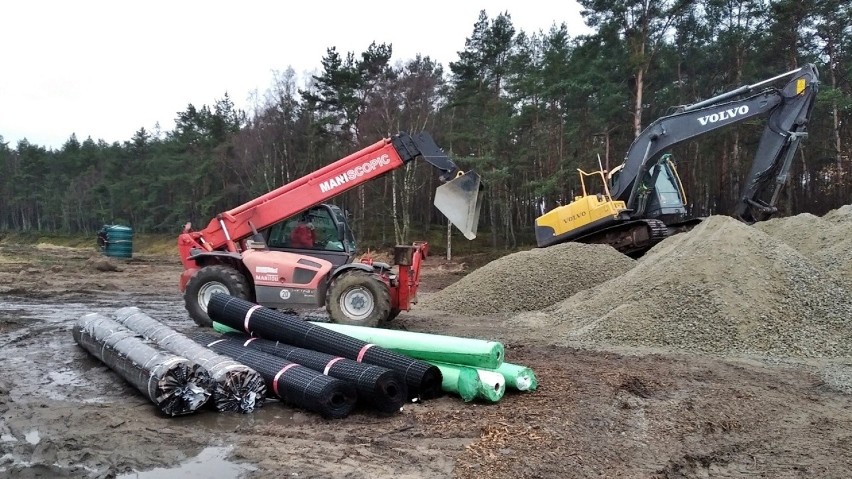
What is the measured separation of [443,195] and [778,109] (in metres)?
8.34

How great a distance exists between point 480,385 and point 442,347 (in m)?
0.66

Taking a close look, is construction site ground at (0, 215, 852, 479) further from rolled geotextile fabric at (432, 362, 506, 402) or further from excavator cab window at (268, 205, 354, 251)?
excavator cab window at (268, 205, 354, 251)

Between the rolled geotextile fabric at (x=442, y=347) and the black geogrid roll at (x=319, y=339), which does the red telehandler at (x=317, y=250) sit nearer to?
the black geogrid roll at (x=319, y=339)

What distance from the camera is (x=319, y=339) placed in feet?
20.4

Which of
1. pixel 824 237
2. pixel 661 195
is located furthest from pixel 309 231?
pixel 661 195

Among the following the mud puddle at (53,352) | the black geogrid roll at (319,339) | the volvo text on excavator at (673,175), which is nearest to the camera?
the black geogrid roll at (319,339)

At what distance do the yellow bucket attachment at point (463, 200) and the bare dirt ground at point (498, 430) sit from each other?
8.81 ft

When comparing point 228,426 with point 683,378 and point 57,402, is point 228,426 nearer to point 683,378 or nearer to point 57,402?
point 57,402

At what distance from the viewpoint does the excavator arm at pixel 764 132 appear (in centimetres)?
1277

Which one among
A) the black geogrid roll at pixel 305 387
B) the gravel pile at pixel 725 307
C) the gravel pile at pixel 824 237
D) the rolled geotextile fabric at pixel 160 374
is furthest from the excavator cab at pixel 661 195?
the rolled geotextile fabric at pixel 160 374

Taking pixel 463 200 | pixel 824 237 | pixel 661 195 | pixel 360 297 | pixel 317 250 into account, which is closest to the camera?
pixel 360 297

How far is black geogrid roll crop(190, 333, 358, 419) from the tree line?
20.8m

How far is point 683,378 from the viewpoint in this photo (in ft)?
21.3

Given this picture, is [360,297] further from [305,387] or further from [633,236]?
[633,236]
